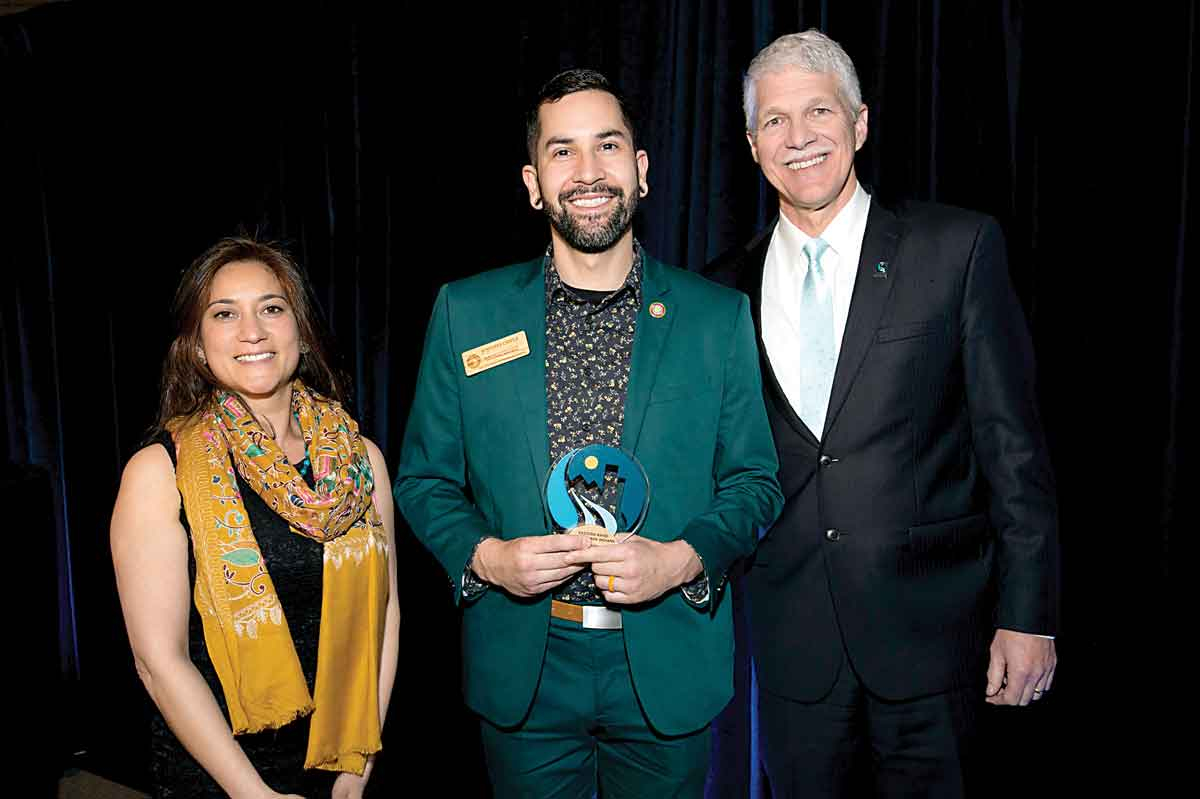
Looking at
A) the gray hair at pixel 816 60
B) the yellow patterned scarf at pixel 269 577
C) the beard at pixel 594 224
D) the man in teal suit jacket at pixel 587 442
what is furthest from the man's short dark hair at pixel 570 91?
the yellow patterned scarf at pixel 269 577

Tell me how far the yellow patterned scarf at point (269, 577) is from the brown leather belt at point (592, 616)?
403mm

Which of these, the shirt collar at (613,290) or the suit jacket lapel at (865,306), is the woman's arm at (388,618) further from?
the suit jacket lapel at (865,306)

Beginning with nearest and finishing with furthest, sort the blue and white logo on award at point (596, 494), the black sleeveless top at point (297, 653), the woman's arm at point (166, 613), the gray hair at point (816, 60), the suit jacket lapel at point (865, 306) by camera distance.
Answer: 1. the blue and white logo on award at point (596, 494)
2. the woman's arm at point (166, 613)
3. the black sleeveless top at point (297, 653)
4. the suit jacket lapel at point (865, 306)
5. the gray hair at point (816, 60)

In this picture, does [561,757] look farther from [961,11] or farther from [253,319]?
[961,11]

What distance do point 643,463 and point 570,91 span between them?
2.33ft

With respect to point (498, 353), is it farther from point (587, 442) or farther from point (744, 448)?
point (744, 448)

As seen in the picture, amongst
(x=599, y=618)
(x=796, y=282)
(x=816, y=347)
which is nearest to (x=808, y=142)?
(x=796, y=282)

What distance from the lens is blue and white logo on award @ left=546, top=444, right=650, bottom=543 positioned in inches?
66.1

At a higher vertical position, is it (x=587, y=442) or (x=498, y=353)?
(x=498, y=353)

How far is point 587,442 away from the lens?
1891 mm

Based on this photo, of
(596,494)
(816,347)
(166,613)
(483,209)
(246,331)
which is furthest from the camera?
(483,209)

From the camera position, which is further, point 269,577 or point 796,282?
point 796,282

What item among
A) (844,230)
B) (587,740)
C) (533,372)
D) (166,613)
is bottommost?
(587,740)

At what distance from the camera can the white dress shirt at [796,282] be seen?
6.91ft
